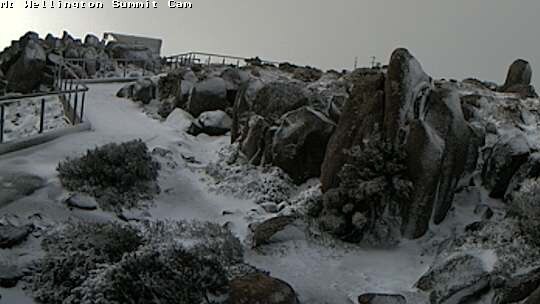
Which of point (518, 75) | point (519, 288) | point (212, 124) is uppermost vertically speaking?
point (518, 75)

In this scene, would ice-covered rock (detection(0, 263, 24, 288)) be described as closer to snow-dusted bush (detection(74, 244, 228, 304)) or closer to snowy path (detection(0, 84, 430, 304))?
snowy path (detection(0, 84, 430, 304))

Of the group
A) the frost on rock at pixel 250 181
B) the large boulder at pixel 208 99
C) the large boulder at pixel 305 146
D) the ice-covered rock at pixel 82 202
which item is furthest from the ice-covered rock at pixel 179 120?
the ice-covered rock at pixel 82 202

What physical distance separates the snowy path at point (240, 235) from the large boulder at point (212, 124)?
197 centimetres

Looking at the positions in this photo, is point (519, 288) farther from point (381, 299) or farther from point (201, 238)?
point (201, 238)

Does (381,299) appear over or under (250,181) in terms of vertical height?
under

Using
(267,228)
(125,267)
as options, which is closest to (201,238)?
(267,228)

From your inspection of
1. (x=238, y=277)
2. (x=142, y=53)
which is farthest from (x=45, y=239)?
(x=142, y=53)

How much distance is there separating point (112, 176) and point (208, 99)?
315 inches

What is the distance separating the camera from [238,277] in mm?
7309

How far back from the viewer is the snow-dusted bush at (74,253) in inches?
248

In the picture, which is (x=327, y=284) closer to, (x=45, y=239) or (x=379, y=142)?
(x=379, y=142)

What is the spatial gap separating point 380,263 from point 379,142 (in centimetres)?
241

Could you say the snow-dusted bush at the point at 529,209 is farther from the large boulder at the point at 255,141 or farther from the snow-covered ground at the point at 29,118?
the snow-covered ground at the point at 29,118

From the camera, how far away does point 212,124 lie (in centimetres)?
1636
